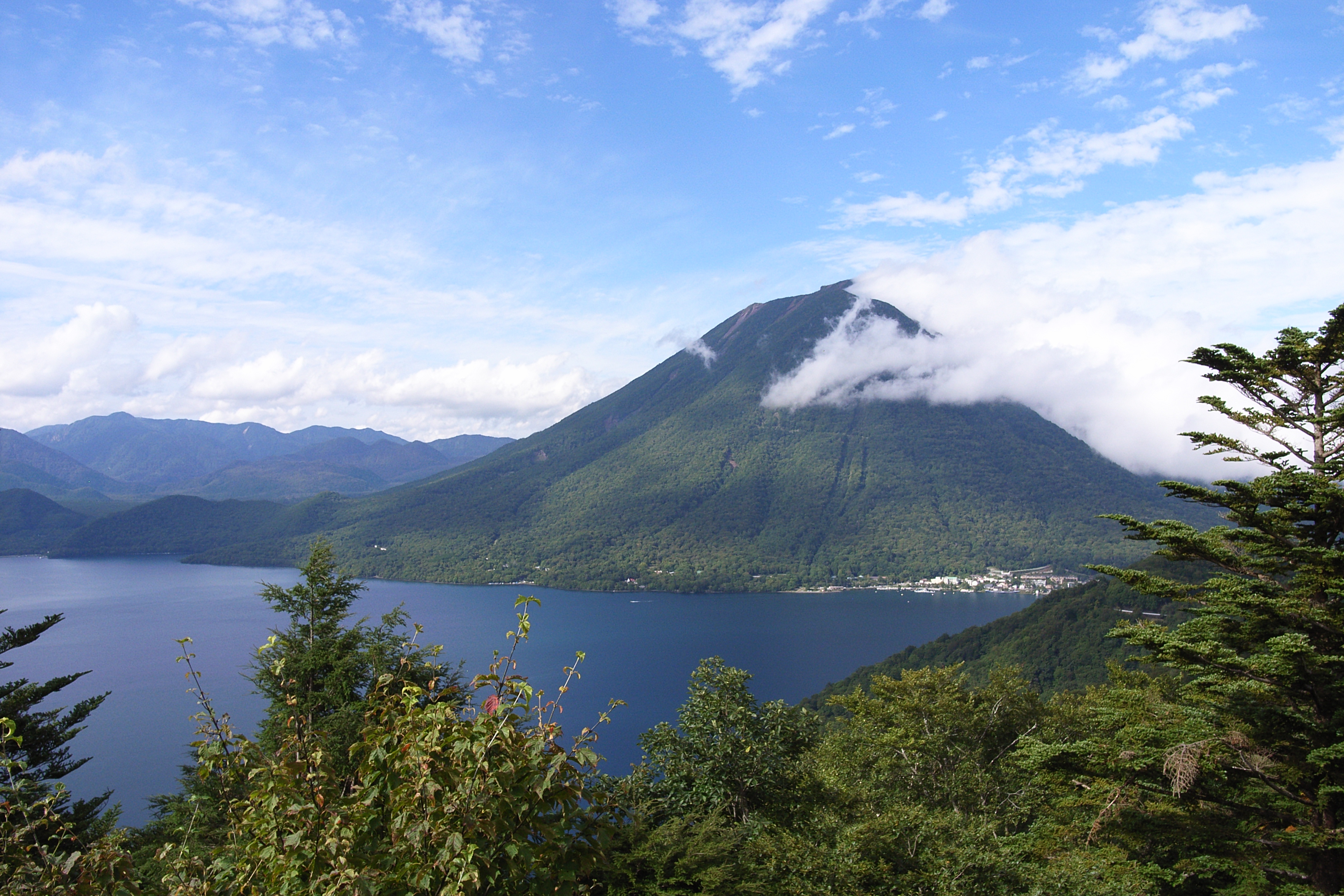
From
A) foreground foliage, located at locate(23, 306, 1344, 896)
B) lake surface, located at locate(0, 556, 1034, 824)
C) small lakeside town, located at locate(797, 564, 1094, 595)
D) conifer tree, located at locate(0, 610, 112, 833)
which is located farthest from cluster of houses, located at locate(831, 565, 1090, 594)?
conifer tree, located at locate(0, 610, 112, 833)

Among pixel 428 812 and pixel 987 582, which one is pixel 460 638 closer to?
pixel 428 812

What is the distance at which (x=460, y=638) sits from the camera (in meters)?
70.1

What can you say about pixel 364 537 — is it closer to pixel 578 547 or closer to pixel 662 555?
pixel 578 547

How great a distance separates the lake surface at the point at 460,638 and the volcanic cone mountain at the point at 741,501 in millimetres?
15031

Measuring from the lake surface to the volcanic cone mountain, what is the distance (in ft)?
49.3

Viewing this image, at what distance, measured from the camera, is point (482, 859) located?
2.44 metres

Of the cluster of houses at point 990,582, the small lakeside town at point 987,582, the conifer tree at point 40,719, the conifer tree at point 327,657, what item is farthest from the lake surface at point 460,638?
the conifer tree at point 40,719

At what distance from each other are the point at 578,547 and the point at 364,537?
1694 inches

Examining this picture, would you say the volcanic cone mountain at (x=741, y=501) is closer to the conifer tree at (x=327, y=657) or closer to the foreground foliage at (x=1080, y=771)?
the conifer tree at (x=327, y=657)

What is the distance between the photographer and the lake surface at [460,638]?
45.7 meters

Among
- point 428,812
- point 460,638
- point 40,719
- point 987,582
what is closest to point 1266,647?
point 428,812

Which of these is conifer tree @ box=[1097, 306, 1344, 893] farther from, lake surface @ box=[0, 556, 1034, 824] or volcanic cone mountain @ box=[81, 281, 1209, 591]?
volcanic cone mountain @ box=[81, 281, 1209, 591]

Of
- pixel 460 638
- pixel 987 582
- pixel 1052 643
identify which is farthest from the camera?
pixel 987 582

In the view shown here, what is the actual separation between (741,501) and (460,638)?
87331 mm
